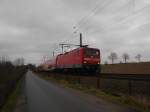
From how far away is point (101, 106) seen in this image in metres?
12.0

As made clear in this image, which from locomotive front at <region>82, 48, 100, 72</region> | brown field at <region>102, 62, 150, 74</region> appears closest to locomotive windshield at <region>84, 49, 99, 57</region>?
locomotive front at <region>82, 48, 100, 72</region>

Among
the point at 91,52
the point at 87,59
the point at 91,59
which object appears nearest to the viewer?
the point at 87,59

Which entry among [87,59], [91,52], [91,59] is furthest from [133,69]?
[87,59]

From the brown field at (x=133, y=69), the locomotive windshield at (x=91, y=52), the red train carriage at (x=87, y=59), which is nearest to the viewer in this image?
the red train carriage at (x=87, y=59)

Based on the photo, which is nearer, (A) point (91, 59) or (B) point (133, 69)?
(A) point (91, 59)

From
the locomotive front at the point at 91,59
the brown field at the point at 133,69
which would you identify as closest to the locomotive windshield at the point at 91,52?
the locomotive front at the point at 91,59

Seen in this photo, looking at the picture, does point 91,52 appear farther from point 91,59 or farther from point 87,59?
point 87,59

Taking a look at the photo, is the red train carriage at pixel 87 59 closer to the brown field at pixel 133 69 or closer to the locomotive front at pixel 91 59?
the locomotive front at pixel 91 59

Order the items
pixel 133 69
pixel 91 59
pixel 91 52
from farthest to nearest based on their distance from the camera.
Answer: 1. pixel 133 69
2. pixel 91 52
3. pixel 91 59

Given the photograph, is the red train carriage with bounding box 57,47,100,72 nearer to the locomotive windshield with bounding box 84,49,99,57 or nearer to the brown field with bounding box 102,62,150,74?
the locomotive windshield with bounding box 84,49,99,57

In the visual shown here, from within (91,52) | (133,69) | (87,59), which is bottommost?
(133,69)

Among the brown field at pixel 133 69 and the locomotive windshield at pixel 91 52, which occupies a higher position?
the locomotive windshield at pixel 91 52

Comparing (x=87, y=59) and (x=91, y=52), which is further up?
(x=91, y=52)

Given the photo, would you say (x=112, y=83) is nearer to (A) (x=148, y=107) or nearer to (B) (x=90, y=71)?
(A) (x=148, y=107)
